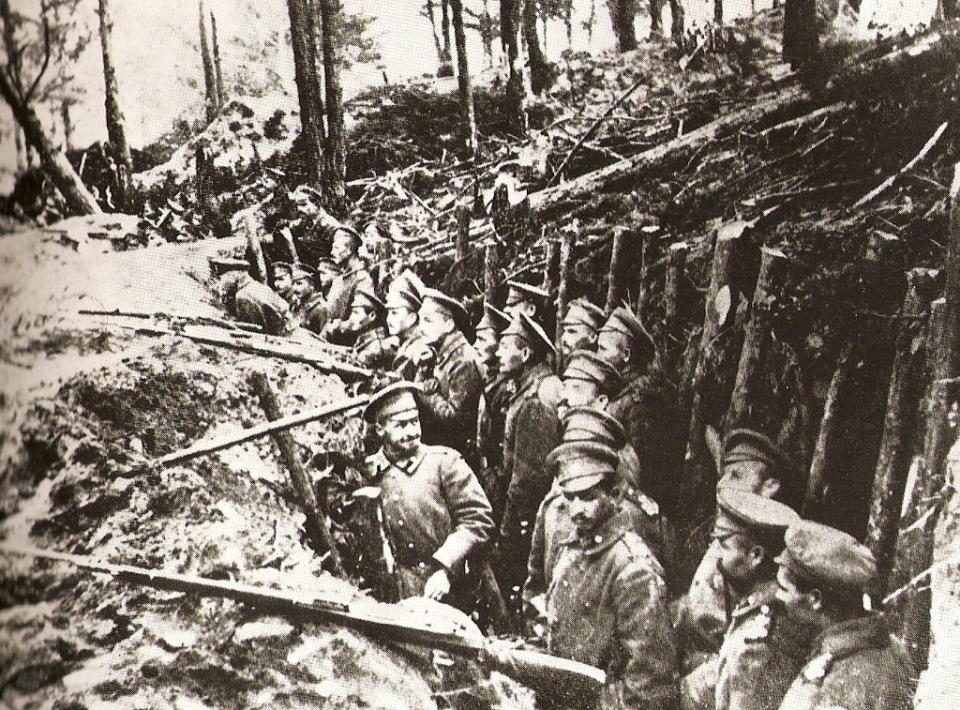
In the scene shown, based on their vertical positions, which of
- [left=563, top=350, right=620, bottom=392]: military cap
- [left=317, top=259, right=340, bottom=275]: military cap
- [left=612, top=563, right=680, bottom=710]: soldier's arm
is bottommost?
[left=612, top=563, right=680, bottom=710]: soldier's arm

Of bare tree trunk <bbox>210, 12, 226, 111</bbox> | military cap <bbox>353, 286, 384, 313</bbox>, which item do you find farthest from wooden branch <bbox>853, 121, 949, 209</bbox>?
bare tree trunk <bbox>210, 12, 226, 111</bbox>

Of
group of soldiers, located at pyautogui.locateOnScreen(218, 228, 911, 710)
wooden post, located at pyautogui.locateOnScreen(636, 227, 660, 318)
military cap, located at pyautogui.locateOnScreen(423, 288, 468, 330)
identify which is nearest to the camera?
group of soldiers, located at pyautogui.locateOnScreen(218, 228, 911, 710)

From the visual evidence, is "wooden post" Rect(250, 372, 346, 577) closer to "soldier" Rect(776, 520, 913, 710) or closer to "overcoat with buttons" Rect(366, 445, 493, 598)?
"overcoat with buttons" Rect(366, 445, 493, 598)

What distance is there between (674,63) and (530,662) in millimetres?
2579

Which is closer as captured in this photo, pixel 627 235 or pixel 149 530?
pixel 627 235

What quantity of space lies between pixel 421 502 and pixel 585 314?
1.15 m

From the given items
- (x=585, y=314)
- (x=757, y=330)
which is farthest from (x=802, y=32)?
(x=585, y=314)

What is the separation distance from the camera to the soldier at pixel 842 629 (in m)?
2.43

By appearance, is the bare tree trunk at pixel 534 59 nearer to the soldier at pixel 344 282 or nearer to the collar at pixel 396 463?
the soldier at pixel 344 282

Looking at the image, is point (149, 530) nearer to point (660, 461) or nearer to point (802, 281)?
point (660, 461)

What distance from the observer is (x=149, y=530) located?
3.21 meters

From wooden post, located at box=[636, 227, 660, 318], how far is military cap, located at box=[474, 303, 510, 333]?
25.7 inches

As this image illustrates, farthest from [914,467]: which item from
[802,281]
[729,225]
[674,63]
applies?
[674,63]

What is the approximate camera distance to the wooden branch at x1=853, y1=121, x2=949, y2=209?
2.50m
